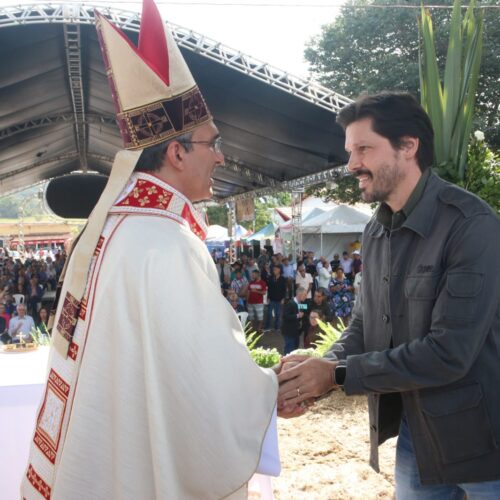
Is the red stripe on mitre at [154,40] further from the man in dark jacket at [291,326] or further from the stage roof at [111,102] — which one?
the man in dark jacket at [291,326]

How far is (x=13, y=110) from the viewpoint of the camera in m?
11.1

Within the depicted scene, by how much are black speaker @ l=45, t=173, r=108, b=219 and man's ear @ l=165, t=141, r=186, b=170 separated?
2.15 m

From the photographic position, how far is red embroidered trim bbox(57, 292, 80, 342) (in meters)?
1.63

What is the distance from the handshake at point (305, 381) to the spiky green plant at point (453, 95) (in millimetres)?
2306

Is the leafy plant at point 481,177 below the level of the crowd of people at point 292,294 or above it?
above

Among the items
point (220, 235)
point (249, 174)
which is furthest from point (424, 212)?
point (220, 235)

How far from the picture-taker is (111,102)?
11945mm

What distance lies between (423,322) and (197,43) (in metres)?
7.30

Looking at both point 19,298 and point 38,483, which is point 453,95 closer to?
point 38,483

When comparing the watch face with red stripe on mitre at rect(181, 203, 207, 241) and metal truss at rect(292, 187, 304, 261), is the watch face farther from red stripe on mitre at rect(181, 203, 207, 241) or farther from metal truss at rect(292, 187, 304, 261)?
metal truss at rect(292, 187, 304, 261)

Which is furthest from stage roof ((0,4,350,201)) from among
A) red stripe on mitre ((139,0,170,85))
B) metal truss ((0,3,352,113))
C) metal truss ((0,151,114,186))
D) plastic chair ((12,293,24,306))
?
red stripe on mitre ((139,0,170,85))

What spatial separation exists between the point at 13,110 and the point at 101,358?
11004 mm

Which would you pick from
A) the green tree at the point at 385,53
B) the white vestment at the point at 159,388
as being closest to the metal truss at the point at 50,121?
the green tree at the point at 385,53

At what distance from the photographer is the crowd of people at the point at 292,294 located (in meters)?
8.57
